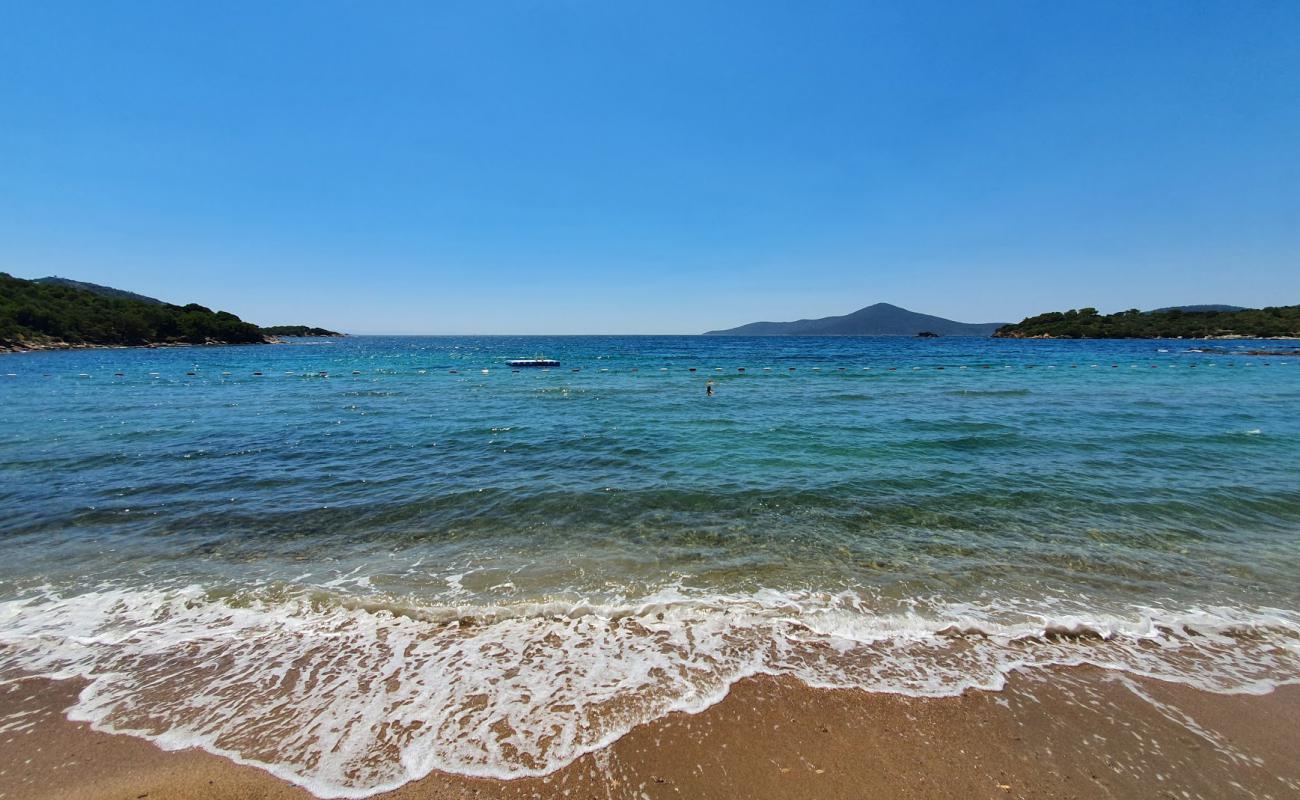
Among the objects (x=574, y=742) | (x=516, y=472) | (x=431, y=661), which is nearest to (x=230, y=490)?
(x=516, y=472)

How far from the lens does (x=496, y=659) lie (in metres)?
4.93

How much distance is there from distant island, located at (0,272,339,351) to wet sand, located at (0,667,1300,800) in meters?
104

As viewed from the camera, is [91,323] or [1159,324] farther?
[1159,324]

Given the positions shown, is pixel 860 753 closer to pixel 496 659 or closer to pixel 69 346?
pixel 496 659

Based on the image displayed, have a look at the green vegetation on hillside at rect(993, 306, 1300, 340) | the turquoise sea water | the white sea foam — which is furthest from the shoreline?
the green vegetation on hillside at rect(993, 306, 1300, 340)

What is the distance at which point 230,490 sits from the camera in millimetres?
10656

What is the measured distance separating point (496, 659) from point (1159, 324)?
541 ft

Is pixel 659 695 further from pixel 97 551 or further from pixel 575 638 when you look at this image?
pixel 97 551

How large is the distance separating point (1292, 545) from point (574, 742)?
11.3 metres

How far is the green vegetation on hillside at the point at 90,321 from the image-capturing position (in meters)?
73.9

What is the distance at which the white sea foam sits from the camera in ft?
12.9

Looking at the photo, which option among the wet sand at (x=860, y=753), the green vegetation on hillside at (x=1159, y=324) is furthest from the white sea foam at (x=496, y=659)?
the green vegetation on hillside at (x=1159, y=324)

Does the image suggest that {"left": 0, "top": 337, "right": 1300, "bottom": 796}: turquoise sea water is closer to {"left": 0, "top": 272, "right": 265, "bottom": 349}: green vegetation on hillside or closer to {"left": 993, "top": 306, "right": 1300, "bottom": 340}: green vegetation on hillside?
{"left": 0, "top": 272, "right": 265, "bottom": 349}: green vegetation on hillside

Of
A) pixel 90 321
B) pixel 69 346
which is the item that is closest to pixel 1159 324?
pixel 69 346
